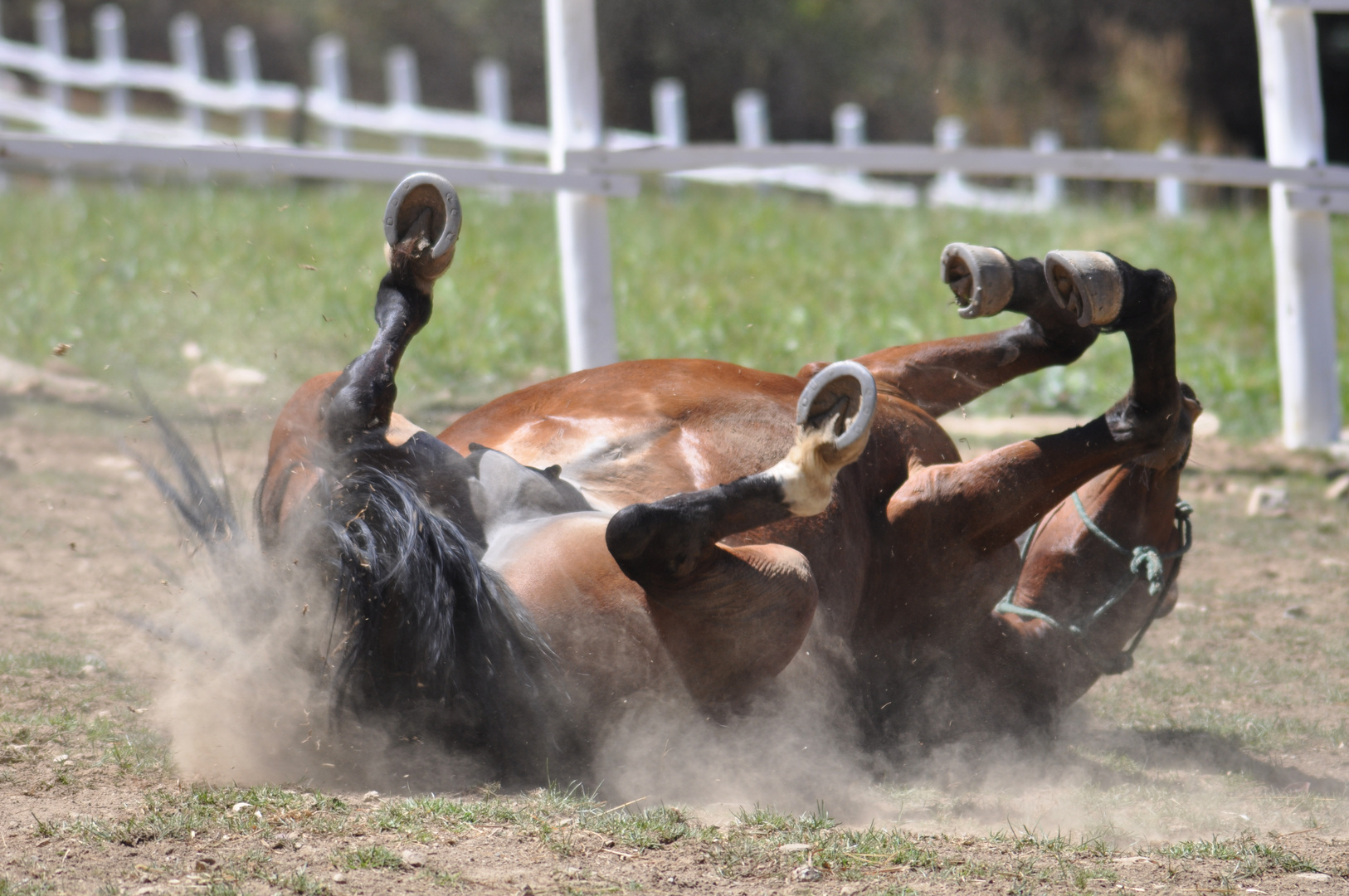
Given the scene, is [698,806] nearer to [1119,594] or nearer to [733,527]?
[733,527]

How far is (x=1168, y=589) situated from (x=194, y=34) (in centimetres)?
1447

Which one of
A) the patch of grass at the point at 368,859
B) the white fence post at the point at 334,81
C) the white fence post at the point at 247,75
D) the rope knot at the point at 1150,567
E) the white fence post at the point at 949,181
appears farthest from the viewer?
the white fence post at the point at 247,75

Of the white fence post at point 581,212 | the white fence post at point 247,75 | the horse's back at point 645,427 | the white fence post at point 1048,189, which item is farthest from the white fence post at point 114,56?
the horse's back at point 645,427

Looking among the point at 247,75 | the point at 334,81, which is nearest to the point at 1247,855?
the point at 334,81

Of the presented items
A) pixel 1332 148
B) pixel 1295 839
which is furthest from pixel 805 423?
pixel 1332 148

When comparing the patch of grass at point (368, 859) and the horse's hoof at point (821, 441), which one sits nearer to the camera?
the patch of grass at point (368, 859)

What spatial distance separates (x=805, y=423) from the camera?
2221 mm

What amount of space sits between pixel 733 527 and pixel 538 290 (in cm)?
510

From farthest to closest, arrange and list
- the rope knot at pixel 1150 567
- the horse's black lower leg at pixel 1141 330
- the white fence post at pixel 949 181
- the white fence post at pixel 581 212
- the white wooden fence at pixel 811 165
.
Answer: the white fence post at pixel 949 181
the white fence post at pixel 581 212
the white wooden fence at pixel 811 165
the rope knot at pixel 1150 567
the horse's black lower leg at pixel 1141 330

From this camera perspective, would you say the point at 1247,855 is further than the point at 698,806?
No

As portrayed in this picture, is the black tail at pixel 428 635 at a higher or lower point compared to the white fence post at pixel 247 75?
lower

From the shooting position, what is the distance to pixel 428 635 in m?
2.18

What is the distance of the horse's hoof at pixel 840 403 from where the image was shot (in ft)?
6.97

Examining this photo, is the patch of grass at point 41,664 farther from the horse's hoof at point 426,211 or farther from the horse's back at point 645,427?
the horse's hoof at point 426,211
